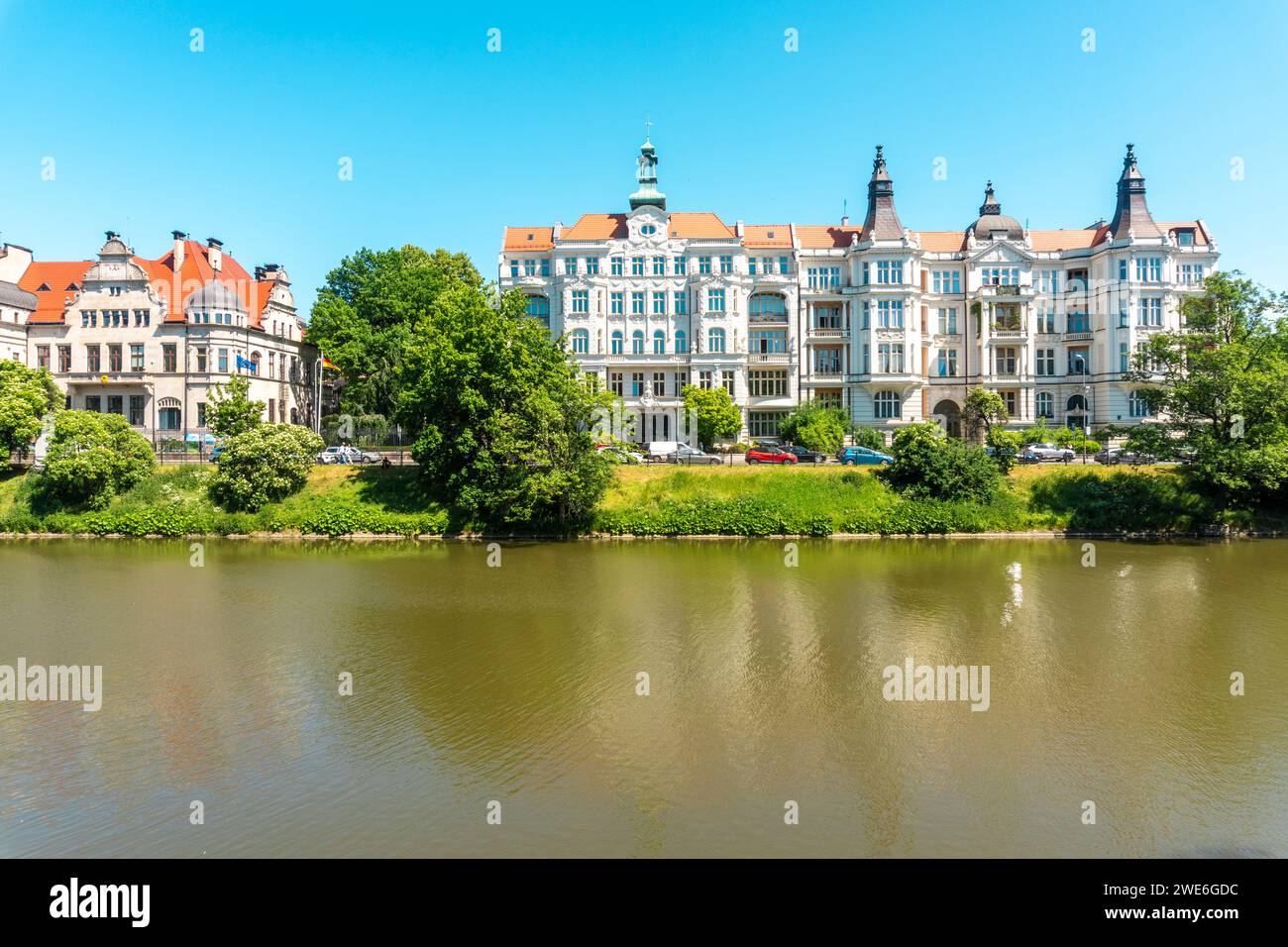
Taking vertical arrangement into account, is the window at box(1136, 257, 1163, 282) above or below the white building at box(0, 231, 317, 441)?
above

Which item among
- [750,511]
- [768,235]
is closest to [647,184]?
[768,235]

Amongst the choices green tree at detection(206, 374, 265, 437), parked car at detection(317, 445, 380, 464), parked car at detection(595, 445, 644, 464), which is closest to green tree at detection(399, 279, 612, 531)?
parked car at detection(595, 445, 644, 464)

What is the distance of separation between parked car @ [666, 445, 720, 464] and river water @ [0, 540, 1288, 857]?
64.3 feet

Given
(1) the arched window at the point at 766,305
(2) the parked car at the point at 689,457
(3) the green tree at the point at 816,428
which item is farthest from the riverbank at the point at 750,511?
(1) the arched window at the point at 766,305

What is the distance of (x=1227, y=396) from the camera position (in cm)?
3847

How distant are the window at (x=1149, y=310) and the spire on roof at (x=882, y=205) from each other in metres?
A: 18.9

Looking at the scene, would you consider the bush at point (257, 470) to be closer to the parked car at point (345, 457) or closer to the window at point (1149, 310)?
the parked car at point (345, 457)

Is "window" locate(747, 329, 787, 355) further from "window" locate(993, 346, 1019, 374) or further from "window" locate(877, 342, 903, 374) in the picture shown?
"window" locate(993, 346, 1019, 374)

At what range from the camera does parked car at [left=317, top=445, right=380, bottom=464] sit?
47.5 metres

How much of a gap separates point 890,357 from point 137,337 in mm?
58375

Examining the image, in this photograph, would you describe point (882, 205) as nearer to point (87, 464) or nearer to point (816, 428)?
point (816, 428)

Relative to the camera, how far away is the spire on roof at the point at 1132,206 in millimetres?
59875

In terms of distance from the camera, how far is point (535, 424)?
39.6m
